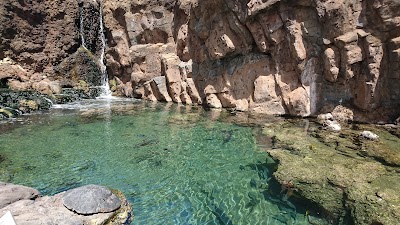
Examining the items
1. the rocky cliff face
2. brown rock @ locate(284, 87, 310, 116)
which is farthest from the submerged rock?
brown rock @ locate(284, 87, 310, 116)

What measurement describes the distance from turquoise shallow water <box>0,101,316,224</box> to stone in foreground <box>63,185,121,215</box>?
0.78m

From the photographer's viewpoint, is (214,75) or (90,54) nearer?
(214,75)

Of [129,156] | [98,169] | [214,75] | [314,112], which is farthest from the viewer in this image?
[214,75]

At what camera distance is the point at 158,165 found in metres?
10.1

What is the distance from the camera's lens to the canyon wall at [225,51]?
14.4 meters

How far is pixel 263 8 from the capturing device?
16.8 m

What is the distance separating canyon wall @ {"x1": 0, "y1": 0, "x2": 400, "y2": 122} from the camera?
14.4 m

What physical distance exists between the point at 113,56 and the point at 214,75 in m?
12.1

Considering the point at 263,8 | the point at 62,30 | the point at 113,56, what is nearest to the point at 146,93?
the point at 113,56

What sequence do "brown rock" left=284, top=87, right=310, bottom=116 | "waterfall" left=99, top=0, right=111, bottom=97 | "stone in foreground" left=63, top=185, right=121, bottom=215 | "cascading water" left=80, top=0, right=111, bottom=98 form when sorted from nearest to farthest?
1. "stone in foreground" left=63, top=185, right=121, bottom=215
2. "brown rock" left=284, top=87, right=310, bottom=116
3. "waterfall" left=99, top=0, right=111, bottom=97
4. "cascading water" left=80, top=0, right=111, bottom=98

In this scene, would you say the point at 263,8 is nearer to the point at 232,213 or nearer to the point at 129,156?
the point at 129,156

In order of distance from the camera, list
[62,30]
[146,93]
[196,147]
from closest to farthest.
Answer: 1. [196,147]
2. [146,93]
3. [62,30]

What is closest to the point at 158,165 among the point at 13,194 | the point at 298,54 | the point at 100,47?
the point at 13,194

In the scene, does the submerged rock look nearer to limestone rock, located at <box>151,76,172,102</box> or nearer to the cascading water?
limestone rock, located at <box>151,76,172,102</box>
